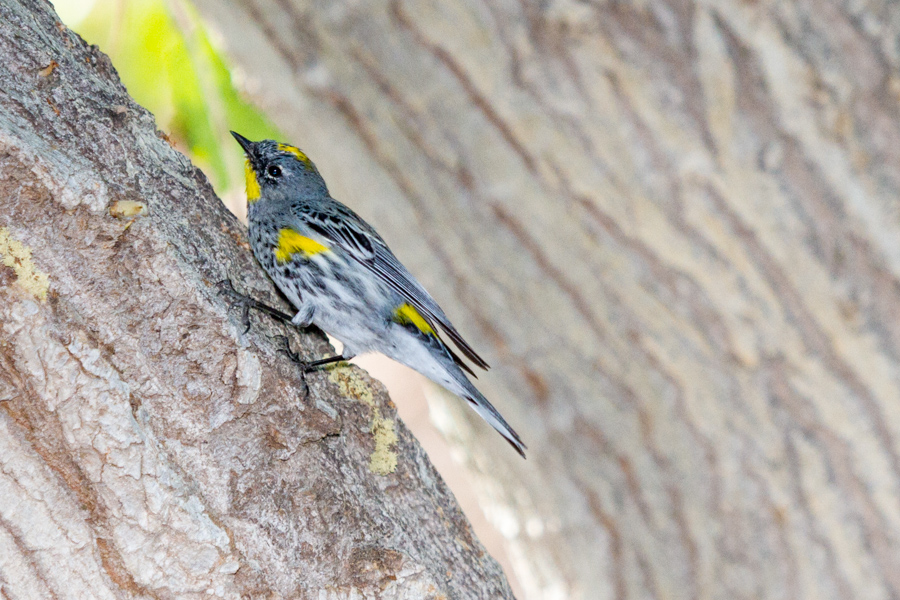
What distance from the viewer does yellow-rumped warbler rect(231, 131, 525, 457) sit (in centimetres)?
251

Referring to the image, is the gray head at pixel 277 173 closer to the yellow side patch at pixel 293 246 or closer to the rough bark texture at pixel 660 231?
the rough bark texture at pixel 660 231

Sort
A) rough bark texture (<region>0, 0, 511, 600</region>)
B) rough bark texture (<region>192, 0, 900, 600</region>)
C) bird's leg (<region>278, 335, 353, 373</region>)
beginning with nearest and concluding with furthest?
rough bark texture (<region>0, 0, 511, 600</region>) < bird's leg (<region>278, 335, 353, 373</region>) < rough bark texture (<region>192, 0, 900, 600</region>)

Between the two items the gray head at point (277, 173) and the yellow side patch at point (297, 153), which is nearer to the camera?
the gray head at point (277, 173)

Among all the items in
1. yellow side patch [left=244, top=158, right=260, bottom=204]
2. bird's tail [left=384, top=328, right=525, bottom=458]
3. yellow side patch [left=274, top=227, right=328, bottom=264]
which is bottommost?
bird's tail [left=384, top=328, right=525, bottom=458]

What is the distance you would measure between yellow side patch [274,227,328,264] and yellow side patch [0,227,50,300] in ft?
3.39

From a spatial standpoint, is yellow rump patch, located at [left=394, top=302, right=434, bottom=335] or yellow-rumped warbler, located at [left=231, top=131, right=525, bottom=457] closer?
yellow-rumped warbler, located at [left=231, top=131, right=525, bottom=457]

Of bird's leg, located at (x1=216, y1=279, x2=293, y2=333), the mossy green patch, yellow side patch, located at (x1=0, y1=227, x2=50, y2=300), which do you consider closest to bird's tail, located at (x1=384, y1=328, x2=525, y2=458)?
the mossy green patch

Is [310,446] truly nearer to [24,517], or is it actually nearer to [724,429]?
[24,517]

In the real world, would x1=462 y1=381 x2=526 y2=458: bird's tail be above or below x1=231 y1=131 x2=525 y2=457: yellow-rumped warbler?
below

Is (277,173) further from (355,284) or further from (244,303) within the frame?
(244,303)

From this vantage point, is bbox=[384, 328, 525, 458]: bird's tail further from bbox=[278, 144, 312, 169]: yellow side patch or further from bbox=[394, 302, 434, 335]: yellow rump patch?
bbox=[278, 144, 312, 169]: yellow side patch

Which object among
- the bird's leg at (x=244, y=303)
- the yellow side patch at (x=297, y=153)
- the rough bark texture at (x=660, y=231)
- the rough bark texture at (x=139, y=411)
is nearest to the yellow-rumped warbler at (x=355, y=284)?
the yellow side patch at (x=297, y=153)

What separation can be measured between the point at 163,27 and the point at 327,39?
1.28 m

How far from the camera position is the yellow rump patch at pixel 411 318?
2.74 m
